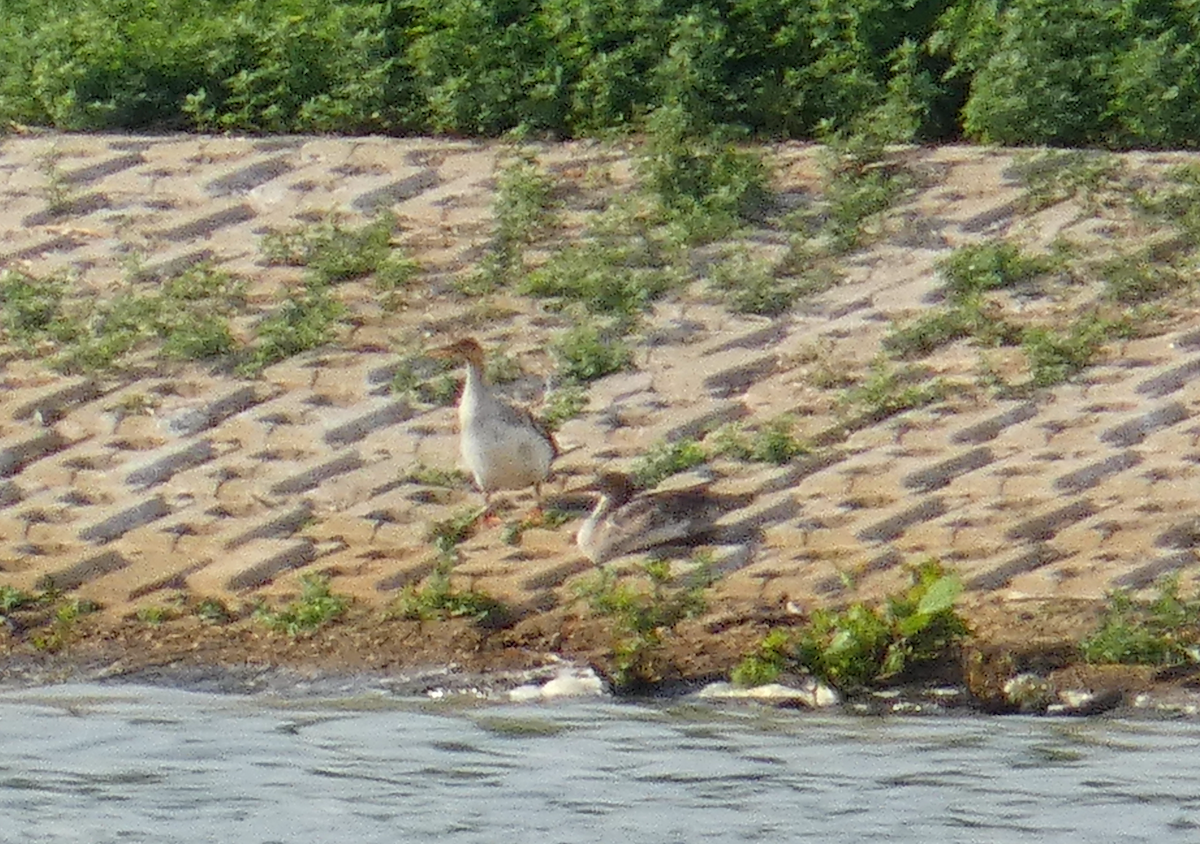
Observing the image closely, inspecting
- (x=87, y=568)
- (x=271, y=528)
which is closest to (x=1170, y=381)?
(x=271, y=528)

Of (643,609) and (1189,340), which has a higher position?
(1189,340)

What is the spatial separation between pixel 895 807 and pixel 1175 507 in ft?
8.29

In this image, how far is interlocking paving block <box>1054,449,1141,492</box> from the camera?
1101cm

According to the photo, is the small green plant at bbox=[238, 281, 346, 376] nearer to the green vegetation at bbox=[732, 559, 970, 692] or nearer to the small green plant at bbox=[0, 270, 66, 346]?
the small green plant at bbox=[0, 270, 66, 346]

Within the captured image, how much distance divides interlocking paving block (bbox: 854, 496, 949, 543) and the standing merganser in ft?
4.50

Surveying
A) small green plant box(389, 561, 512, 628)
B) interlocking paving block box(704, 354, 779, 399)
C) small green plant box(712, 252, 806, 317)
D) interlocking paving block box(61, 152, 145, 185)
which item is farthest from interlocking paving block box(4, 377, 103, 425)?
small green plant box(712, 252, 806, 317)

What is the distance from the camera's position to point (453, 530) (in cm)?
1120

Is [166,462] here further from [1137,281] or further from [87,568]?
[1137,281]

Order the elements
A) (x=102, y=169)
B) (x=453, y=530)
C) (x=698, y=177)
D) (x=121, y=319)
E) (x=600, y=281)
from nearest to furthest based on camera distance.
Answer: (x=453, y=530) → (x=600, y=281) → (x=121, y=319) → (x=698, y=177) → (x=102, y=169)

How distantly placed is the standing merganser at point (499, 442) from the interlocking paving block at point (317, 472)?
52cm

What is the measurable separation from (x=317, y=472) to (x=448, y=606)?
145cm

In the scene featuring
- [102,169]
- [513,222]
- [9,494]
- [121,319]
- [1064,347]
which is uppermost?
[102,169]

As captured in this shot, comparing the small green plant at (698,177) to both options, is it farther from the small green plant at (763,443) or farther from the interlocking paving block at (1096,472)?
the interlocking paving block at (1096,472)

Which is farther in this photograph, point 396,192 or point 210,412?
point 396,192
